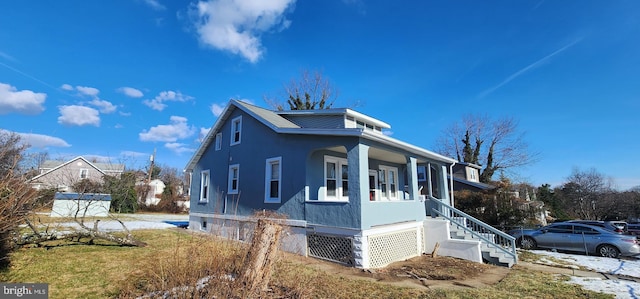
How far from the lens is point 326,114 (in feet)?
45.2

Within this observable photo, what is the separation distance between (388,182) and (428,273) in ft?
24.1

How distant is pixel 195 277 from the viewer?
405cm

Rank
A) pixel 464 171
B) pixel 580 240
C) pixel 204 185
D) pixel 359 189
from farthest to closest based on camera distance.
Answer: pixel 464 171 → pixel 204 185 → pixel 580 240 → pixel 359 189

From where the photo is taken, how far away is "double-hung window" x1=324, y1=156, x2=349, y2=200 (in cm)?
1140

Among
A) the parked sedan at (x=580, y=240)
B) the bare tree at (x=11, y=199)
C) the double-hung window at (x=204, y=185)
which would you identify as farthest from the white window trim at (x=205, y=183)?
the parked sedan at (x=580, y=240)

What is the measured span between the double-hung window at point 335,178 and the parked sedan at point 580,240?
10.5m

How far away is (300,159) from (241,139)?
442 centimetres

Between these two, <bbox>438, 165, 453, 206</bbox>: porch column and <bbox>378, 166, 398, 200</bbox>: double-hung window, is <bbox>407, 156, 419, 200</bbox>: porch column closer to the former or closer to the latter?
<bbox>438, 165, 453, 206</bbox>: porch column

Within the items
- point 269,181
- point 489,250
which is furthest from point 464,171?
point 269,181

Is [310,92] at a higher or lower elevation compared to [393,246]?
higher

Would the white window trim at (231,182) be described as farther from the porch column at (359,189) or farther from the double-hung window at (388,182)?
the double-hung window at (388,182)

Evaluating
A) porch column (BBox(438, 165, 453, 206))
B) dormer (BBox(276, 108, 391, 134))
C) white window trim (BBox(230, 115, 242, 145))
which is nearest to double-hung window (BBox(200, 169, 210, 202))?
white window trim (BBox(230, 115, 242, 145))

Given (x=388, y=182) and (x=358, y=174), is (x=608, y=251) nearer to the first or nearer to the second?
(x=388, y=182)

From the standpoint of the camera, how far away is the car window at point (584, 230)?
43.5 feet
